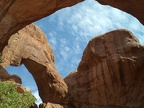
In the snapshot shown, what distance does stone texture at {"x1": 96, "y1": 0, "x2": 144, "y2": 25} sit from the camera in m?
28.4

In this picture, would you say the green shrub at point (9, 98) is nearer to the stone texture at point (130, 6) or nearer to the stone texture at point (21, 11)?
the stone texture at point (21, 11)

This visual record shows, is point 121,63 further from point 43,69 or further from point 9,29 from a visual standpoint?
point 9,29

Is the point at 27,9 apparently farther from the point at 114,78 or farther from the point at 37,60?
the point at 114,78

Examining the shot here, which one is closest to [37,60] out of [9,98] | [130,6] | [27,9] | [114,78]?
[27,9]

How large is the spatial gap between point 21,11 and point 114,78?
607 inches

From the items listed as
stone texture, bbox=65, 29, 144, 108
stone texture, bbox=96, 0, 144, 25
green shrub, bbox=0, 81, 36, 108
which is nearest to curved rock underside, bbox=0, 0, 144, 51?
stone texture, bbox=96, 0, 144, 25

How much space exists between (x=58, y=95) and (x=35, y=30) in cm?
795

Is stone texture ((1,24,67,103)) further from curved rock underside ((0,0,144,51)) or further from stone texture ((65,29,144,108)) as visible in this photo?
curved rock underside ((0,0,144,51))

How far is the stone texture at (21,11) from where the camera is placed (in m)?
25.9

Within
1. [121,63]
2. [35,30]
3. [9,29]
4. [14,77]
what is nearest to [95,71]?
[121,63]

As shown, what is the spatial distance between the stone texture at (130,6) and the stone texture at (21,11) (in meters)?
3.55

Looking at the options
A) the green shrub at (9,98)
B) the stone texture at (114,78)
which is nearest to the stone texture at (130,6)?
the stone texture at (114,78)

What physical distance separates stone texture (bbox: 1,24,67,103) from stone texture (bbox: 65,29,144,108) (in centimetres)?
310

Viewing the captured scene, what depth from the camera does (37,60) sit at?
107ft
